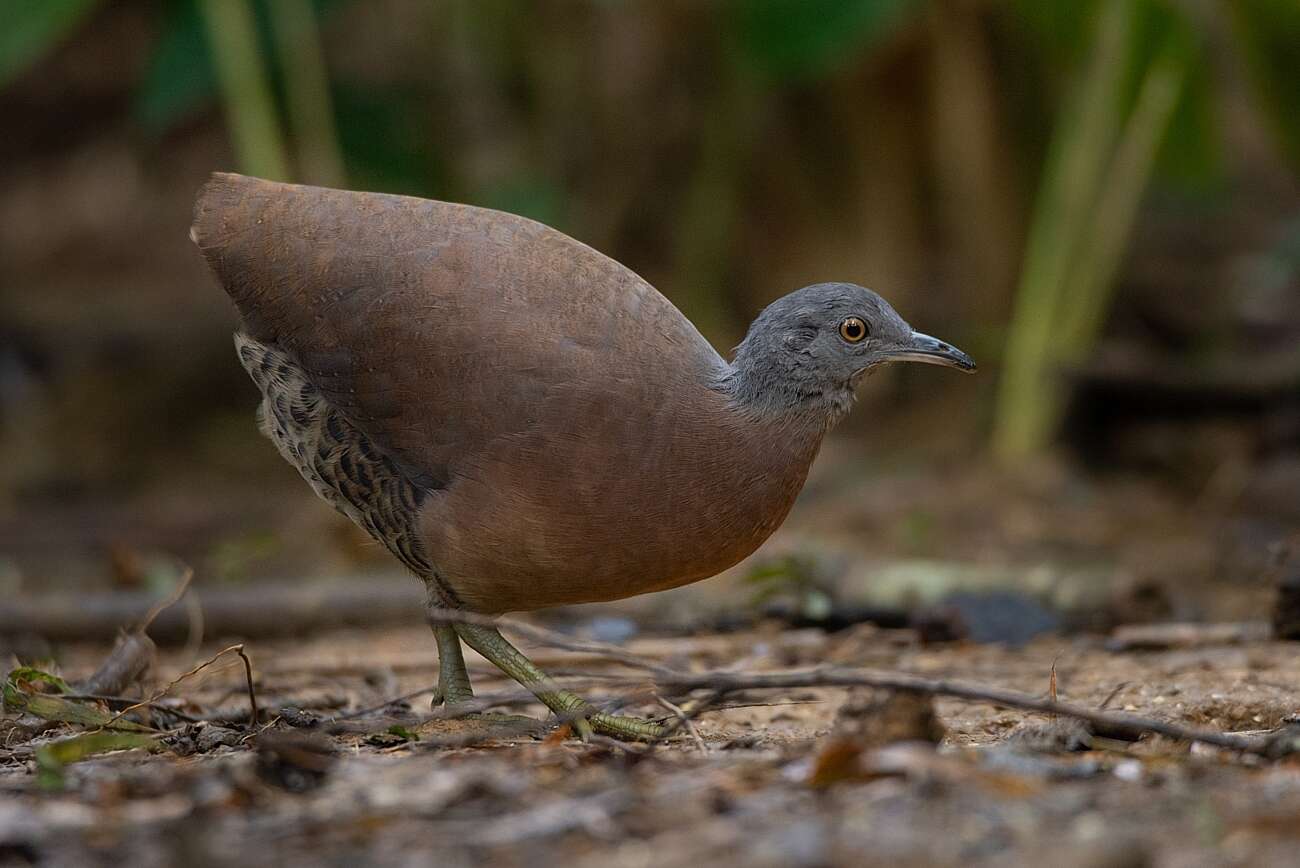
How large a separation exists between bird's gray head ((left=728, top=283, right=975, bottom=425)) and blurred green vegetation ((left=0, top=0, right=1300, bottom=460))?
4.35 meters

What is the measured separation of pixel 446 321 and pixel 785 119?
7.44m

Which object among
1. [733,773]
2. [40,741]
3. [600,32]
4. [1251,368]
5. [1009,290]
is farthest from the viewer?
[600,32]

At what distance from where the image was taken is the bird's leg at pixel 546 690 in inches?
164

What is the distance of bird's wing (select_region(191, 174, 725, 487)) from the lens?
13.4 ft

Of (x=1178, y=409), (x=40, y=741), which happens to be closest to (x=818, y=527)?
(x=1178, y=409)

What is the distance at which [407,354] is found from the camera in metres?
4.18

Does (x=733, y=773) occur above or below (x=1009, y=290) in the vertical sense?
below

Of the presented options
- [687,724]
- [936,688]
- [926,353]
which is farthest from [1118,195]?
[936,688]

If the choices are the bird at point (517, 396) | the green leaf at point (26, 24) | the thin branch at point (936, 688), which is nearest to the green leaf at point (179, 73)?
the green leaf at point (26, 24)

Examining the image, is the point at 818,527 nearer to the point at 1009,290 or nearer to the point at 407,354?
the point at 1009,290

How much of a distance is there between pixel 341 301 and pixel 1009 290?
23.0 feet

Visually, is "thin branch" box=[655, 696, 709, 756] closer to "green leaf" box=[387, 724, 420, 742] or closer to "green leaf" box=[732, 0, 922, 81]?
"green leaf" box=[387, 724, 420, 742]

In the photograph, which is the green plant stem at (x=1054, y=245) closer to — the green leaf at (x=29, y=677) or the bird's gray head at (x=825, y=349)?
the bird's gray head at (x=825, y=349)

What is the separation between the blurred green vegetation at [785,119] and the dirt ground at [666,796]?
5.25 meters
